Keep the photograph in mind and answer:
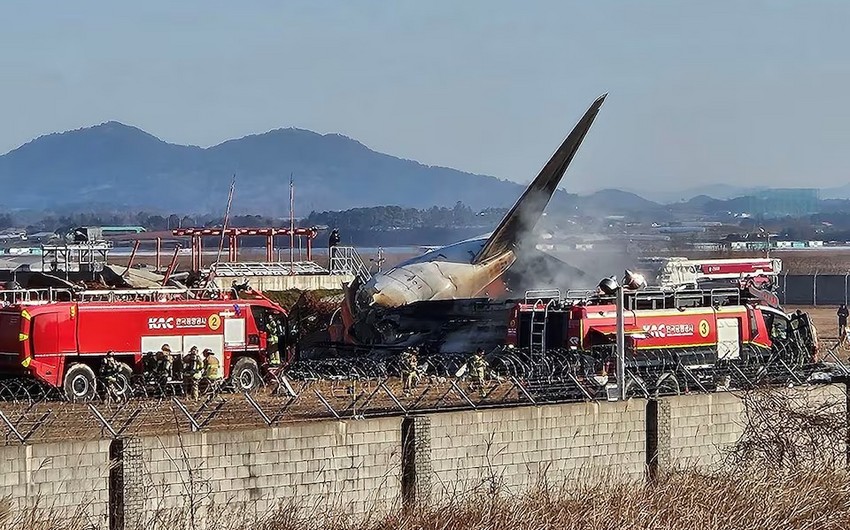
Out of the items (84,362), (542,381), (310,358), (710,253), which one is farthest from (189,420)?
(710,253)

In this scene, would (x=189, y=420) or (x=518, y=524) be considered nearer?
(x=518, y=524)

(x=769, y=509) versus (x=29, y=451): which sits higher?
(x=29, y=451)

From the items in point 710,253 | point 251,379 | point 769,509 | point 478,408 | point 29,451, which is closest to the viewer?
point 29,451

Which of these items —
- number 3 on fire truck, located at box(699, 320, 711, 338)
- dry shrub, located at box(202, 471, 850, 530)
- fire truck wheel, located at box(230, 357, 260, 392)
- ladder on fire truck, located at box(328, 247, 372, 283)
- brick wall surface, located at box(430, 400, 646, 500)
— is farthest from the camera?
ladder on fire truck, located at box(328, 247, 372, 283)

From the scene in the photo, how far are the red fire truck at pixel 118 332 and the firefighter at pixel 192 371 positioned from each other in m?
0.70

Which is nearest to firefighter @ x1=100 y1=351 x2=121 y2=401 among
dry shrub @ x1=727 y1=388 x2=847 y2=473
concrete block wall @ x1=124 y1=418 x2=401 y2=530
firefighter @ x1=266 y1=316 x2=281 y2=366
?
firefighter @ x1=266 y1=316 x2=281 y2=366

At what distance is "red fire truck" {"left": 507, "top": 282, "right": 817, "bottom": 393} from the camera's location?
35969mm

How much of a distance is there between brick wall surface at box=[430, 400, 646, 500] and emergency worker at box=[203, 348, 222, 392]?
11.1 metres

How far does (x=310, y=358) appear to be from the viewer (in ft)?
144

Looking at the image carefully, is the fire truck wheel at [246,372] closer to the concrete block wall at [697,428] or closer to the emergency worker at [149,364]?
the emergency worker at [149,364]

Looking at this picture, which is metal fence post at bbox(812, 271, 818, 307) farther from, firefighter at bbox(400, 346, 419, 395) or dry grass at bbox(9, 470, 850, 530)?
dry grass at bbox(9, 470, 850, 530)

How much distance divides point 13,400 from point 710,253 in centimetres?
10834

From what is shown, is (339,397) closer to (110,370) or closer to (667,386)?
A: (110,370)

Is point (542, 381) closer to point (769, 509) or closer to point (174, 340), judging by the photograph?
point (769, 509)
